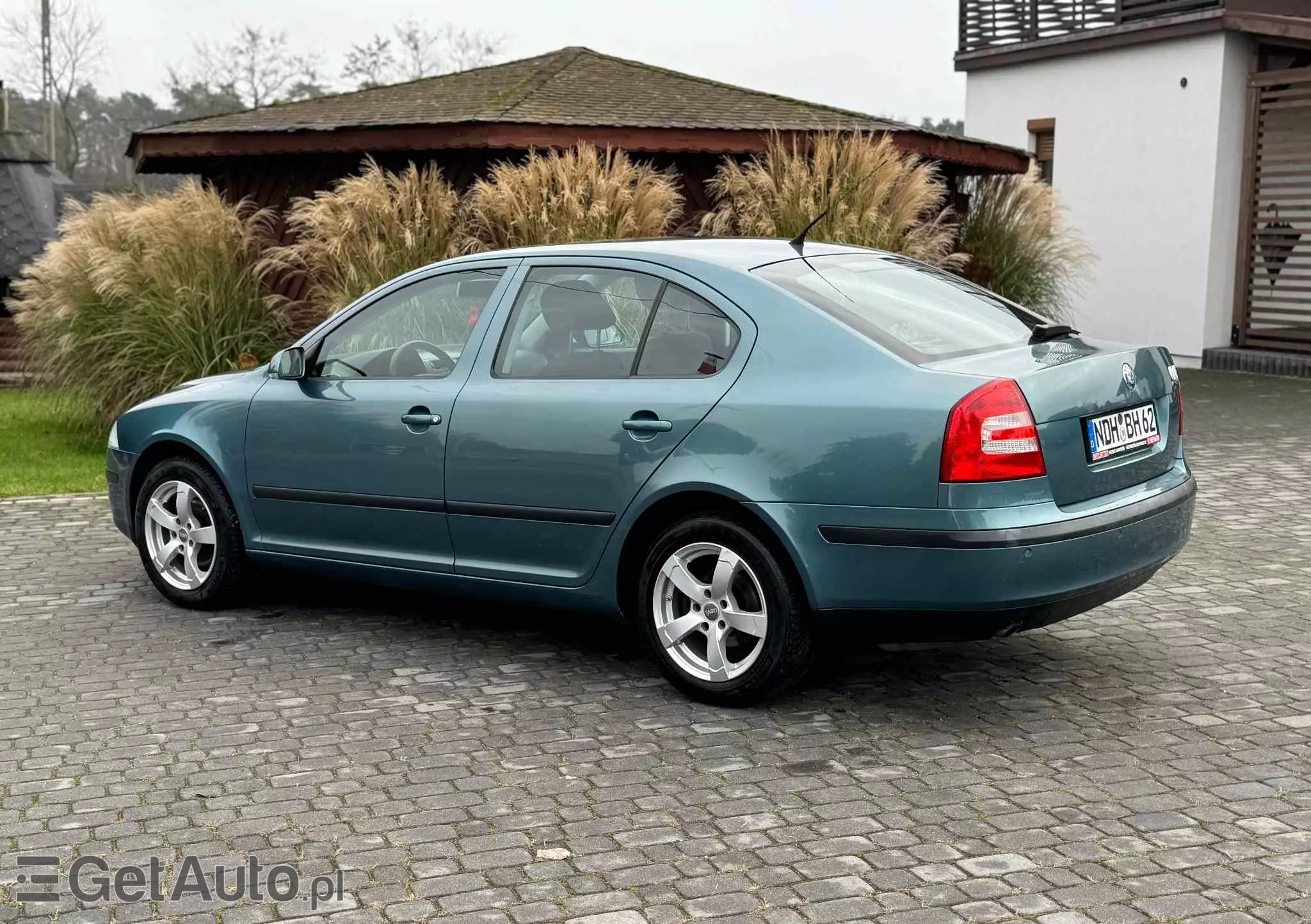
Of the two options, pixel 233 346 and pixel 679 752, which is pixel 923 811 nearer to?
pixel 679 752

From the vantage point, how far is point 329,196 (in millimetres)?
12258

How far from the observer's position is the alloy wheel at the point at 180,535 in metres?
6.79

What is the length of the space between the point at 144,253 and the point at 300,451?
7.19m

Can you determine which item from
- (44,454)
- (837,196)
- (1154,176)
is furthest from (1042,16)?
(44,454)

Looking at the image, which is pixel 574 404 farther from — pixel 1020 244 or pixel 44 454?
pixel 1020 244

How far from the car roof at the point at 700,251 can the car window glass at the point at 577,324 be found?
82 mm

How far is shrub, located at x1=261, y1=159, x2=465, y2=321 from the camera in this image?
11930 mm

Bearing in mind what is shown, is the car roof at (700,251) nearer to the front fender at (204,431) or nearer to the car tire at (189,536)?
the front fender at (204,431)

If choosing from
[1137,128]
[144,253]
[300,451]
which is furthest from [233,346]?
[1137,128]

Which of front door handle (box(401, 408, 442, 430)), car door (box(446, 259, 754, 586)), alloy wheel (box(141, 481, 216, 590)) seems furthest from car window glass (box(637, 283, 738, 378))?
alloy wheel (box(141, 481, 216, 590))

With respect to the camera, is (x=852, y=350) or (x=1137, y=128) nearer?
(x=852, y=350)

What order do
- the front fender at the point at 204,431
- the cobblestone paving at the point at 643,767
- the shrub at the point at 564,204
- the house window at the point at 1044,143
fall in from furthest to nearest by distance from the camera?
the house window at the point at 1044,143, the shrub at the point at 564,204, the front fender at the point at 204,431, the cobblestone paving at the point at 643,767

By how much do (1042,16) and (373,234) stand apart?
13.9 metres

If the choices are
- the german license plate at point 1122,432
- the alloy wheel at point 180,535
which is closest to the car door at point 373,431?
the alloy wheel at point 180,535
